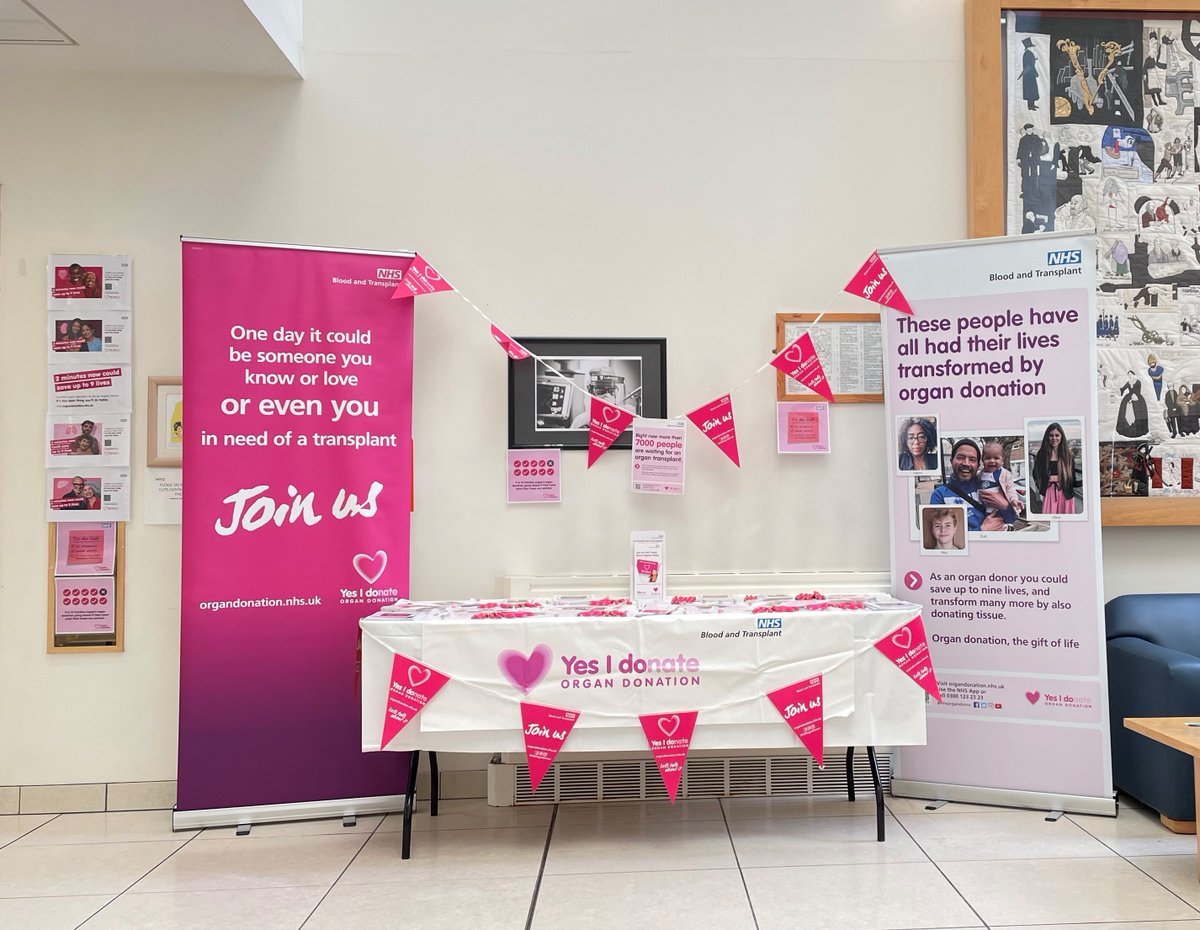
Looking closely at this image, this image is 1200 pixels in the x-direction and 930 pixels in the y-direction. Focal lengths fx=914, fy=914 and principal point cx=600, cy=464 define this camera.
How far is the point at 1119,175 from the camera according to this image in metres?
3.63

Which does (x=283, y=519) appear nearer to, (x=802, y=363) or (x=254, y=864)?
(x=254, y=864)

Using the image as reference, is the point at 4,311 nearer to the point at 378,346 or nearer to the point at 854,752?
the point at 378,346

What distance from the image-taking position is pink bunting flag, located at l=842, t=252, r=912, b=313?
11.0ft

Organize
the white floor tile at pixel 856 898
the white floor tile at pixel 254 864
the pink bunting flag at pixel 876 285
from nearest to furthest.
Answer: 1. the white floor tile at pixel 856 898
2. the white floor tile at pixel 254 864
3. the pink bunting flag at pixel 876 285

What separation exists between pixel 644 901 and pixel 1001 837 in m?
1.26

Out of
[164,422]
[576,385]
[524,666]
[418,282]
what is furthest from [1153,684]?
[164,422]

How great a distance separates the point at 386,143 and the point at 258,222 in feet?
1.90

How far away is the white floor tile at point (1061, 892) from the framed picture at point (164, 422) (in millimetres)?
2993

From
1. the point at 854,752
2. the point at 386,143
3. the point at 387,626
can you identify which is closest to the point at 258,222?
the point at 386,143

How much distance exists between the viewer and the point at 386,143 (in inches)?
139

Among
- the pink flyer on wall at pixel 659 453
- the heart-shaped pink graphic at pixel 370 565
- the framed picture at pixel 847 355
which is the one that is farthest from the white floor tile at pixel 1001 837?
the heart-shaped pink graphic at pixel 370 565

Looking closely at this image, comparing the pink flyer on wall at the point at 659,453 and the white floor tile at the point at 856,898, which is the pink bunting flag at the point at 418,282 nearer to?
the pink flyer on wall at the point at 659,453

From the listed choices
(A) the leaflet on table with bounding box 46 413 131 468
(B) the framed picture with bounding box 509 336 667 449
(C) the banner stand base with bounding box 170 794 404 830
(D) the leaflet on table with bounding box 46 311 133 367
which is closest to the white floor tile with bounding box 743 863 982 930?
(C) the banner stand base with bounding box 170 794 404 830

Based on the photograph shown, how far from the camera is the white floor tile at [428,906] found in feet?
7.81
